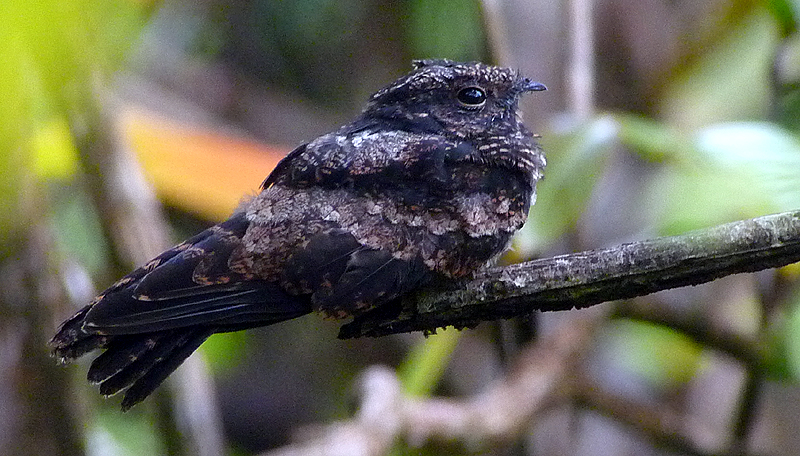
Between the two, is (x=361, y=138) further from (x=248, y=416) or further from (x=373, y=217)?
(x=248, y=416)

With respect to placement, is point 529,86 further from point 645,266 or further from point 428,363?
point 428,363

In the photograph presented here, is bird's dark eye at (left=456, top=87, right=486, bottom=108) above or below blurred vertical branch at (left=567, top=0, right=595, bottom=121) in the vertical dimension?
below

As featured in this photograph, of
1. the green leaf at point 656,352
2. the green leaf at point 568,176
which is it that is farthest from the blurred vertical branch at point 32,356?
the green leaf at point 656,352

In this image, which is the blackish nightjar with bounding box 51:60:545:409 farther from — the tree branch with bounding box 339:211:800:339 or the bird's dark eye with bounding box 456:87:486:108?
the tree branch with bounding box 339:211:800:339

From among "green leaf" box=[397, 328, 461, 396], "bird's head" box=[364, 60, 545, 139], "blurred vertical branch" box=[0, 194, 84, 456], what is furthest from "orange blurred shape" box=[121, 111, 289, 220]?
"bird's head" box=[364, 60, 545, 139]

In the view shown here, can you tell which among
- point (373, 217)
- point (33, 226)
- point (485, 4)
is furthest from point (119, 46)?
point (373, 217)

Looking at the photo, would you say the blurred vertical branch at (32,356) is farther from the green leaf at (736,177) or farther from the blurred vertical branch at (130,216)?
the green leaf at (736,177)

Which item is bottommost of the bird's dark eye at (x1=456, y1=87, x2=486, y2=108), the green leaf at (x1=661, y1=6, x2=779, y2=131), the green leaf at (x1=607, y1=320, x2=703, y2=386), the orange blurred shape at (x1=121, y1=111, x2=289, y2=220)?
the green leaf at (x1=607, y1=320, x2=703, y2=386)
